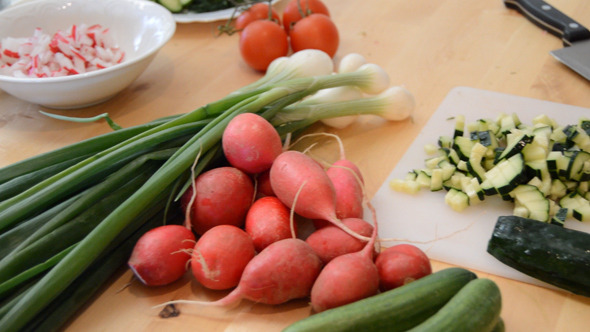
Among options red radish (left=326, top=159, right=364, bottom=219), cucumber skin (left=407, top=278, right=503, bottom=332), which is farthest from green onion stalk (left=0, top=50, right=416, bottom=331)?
cucumber skin (left=407, top=278, right=503, bottom=332)

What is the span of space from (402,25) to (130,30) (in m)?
1.05

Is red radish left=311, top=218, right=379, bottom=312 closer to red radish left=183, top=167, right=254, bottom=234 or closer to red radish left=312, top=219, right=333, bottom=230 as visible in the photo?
red radish left=312, top=219, right=333, bottom=230

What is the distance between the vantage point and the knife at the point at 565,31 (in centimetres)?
169

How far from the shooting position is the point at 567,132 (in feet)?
4.25

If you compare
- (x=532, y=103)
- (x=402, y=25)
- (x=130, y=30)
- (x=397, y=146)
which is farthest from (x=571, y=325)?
(x=130, y=30)

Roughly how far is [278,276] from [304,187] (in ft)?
0.64

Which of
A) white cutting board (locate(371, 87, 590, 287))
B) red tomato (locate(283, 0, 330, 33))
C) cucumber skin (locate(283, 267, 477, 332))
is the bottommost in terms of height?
white cutting board (locate(371, 87, 590, 287))

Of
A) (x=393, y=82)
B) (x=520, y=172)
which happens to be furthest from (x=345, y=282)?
(x=393, y=82)

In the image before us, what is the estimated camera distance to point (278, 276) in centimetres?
93

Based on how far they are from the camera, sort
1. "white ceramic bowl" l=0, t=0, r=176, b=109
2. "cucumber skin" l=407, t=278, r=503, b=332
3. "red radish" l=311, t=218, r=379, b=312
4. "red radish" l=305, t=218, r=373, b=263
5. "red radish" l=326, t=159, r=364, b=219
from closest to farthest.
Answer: "cucumber skin" l=407, t=278, r=503, b=332, "red radish" l=311, t=218, r=379, b=312, "red radish" l=305, t=218, r=373, b=263, "red radish" l=326, t=159, r=364, b=219, "white ceramic bowl" l=0, t=0, r=176, b=109

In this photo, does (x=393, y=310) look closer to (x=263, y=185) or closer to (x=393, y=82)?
(x=263, y=185)

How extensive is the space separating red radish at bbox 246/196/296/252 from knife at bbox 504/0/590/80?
1.16 meters

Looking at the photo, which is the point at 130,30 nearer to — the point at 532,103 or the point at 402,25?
the point at 402,25

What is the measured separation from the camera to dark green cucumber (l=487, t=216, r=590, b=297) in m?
0.95
